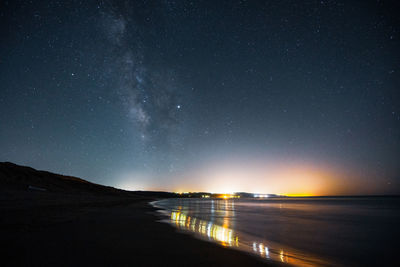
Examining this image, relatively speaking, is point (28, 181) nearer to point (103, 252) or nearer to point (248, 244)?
point (103, 252)

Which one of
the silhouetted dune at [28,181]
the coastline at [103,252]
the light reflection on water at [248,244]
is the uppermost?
the silhouetted dune at [28,181]

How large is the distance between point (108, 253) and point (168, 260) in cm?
155

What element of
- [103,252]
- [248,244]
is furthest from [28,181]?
[248,244]

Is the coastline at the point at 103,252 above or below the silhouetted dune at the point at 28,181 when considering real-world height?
below

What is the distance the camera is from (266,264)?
16.7 ft

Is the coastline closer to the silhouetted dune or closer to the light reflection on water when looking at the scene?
the light reflection on water

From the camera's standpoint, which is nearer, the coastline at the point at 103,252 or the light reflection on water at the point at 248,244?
the coastline at the point at 103,252

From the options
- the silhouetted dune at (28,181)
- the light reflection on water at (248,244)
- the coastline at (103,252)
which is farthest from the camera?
the silhouetted dune at (28,181)

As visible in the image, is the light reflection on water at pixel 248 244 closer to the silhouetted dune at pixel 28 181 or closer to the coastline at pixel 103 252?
→ the coastline at pixel 103 252

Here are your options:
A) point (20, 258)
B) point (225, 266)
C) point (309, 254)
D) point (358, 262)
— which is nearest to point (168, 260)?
point (225, 266)

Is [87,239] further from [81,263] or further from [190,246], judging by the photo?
[190,246]

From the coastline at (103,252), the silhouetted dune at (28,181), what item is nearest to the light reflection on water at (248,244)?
the coastline at (103,252)

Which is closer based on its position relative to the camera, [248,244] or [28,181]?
[248,244]

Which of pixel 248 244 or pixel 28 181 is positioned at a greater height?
pixel 28 181
